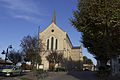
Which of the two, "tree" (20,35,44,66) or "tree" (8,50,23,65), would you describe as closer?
"tree" (20,35,44,66)

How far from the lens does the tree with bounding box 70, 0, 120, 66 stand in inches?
538

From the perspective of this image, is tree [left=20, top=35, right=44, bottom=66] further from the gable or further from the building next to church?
the gable

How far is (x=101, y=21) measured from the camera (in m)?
14.3

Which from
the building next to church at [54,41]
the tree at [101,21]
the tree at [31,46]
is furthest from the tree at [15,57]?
the tree at [101,21]

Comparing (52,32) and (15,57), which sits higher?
(52,32)

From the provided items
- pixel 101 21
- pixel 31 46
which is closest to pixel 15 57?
pixel 31 46

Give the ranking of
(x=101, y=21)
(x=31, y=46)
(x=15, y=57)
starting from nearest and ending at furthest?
1. (x=101, y=21)
2. (x=31, y=46)
3. (x=15, y=57)

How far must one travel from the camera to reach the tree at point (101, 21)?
13657 mm

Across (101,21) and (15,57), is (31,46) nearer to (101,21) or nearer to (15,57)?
(101,21)

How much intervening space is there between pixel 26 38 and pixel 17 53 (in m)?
20.5

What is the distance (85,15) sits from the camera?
15.9 metres

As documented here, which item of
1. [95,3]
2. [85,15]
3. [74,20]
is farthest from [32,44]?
[95,3]

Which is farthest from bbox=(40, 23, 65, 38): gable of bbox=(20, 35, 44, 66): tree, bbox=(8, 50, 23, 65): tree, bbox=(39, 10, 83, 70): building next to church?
bbox=(20, 35, 44, 66): tree

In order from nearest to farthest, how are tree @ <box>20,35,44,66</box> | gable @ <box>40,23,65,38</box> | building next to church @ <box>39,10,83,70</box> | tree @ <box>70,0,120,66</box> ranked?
tree @ <box>70,0,120,66</box>, tree @ <box>20,35,44,66</box>, building next to church @ <box>39,10,83,70</box>, gable @ <box>40,23,65,38</box>
